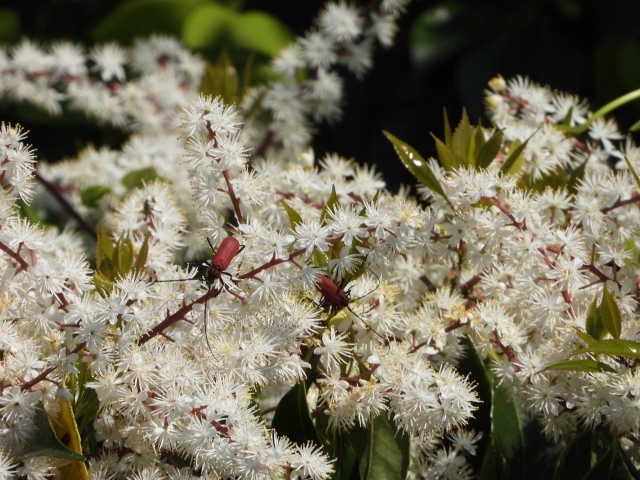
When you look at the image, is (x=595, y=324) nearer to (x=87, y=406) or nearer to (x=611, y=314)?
(x=611, y=314)

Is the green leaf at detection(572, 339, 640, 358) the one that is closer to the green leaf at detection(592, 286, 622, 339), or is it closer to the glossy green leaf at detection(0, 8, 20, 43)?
the green leaf at detection(592, 286, 622, 339)

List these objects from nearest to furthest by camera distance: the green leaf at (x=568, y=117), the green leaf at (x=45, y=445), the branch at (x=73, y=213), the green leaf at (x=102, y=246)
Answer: the green leaf at (x=45, y=445), the green leaf at (x=102, y=246), the green leaf at (x=568, y=117), the branch at (x=73, y=213)

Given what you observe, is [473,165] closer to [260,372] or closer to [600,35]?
[260,372]

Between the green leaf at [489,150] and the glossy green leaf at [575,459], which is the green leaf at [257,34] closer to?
the green leaf at [489,150]

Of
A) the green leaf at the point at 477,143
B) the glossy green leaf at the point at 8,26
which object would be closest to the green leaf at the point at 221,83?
the green leaf at the point at 477,143

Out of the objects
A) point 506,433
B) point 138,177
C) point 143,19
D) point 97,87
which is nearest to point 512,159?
point 506,433

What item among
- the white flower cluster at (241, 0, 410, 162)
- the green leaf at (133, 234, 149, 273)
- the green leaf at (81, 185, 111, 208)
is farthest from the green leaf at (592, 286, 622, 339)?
the green leaf at (81, 185, 111, 208)
